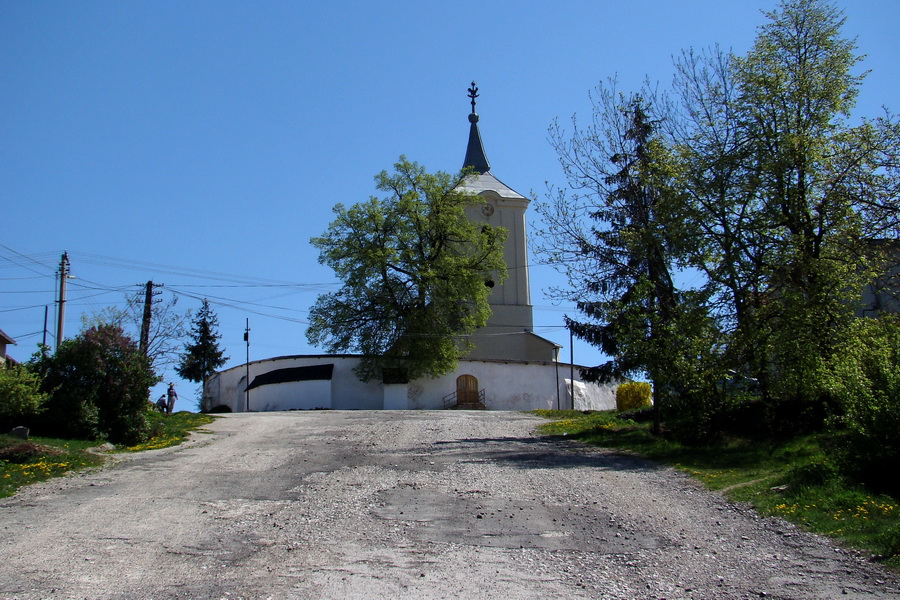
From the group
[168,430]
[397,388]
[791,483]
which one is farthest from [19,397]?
[397,388]

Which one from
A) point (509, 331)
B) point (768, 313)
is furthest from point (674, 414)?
point (509, 331)

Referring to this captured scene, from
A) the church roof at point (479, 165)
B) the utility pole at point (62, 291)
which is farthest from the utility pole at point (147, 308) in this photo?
the church roof at point (479, 165)

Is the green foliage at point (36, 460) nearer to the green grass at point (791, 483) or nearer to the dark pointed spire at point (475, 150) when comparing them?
the green grass at point (791, 483)

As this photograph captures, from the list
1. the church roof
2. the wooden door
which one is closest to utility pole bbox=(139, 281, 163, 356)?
the wooden door

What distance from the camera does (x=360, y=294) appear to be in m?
45.7

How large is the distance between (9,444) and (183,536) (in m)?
8.84

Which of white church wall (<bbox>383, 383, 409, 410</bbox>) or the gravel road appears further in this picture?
white church wall (<bbox>383, 383, 409, 410</bbox>)

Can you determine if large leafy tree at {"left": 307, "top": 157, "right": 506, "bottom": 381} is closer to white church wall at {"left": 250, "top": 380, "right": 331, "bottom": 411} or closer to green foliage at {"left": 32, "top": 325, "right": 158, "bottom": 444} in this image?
white church wall at {"left": 250, "top": 380, "right": 331, "bottom": 411}

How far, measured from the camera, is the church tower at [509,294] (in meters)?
54.9

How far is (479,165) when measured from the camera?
63.1 metres

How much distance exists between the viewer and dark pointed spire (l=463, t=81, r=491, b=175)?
63.1 m

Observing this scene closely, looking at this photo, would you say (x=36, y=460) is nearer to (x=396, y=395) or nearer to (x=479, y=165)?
(x=396, y=395)

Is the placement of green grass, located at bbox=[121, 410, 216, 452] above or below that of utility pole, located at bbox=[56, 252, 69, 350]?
below

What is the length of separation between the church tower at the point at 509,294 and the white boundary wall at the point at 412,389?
19.8 ft
